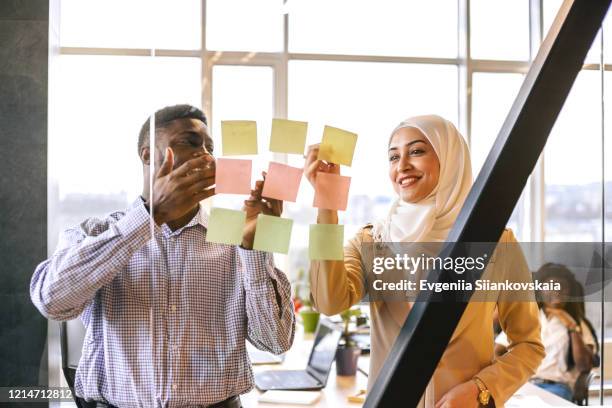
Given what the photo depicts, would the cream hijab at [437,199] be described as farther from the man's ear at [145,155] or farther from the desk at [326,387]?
the man's ear at [145,155]

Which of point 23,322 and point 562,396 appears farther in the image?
point 562,396

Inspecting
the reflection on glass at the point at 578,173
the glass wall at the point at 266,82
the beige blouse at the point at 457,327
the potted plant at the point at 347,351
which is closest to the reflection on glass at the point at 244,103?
the glass wall at the point at 266,82

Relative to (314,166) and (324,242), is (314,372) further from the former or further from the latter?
(314,166)

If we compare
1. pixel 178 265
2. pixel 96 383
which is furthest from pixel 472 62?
pixel 96 383

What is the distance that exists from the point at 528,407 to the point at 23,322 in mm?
1019

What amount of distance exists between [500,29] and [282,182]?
1.79 ft

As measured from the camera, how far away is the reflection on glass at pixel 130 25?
1.12 meters

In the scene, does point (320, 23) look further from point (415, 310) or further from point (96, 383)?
point (96, 383)

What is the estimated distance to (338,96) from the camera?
111cm

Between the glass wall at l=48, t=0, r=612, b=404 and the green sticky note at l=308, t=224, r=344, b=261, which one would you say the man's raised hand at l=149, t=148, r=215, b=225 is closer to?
the glass wall at l=48, t=0, r=612, b=404

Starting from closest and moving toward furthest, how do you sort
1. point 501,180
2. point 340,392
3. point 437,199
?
point 501,180, point 437,199, point 340,392

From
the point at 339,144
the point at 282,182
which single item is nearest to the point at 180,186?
the point at 282,182

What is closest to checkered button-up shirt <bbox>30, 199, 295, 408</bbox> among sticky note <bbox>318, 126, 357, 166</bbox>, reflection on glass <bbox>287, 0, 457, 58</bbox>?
sticky note <bbox>318, 126, 357, 166</bbox>

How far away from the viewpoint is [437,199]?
Answer: 1102 millimetres
